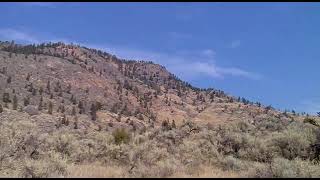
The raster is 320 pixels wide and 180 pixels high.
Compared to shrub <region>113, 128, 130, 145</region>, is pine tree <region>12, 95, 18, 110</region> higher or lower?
higher

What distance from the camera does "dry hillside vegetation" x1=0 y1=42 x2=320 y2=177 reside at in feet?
58.3

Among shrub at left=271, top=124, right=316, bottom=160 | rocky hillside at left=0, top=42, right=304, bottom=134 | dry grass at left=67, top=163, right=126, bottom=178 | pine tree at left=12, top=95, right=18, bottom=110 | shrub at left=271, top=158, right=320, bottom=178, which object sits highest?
rocky hillside at left=0, top=42, right=304, bottom=134

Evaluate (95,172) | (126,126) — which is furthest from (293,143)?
(126,126)

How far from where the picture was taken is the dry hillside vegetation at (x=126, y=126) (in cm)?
1778

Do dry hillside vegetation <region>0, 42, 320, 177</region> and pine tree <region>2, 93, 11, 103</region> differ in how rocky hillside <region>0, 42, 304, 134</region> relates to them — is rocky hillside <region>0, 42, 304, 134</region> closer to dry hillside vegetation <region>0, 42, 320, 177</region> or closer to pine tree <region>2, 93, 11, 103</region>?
pine tree <region>2, 93, 11, 103</region>

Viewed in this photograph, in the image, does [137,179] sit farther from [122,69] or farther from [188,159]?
[122,69]

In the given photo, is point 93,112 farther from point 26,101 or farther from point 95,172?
point 95,172

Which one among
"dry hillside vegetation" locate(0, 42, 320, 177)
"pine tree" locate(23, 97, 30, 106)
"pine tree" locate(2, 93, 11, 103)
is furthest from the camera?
"pine tree" locate(23, 97, 30, 106)

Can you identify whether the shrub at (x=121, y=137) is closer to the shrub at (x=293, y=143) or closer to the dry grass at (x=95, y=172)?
the shrub at (x=293, y=143)

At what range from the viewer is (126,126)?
70938 mm

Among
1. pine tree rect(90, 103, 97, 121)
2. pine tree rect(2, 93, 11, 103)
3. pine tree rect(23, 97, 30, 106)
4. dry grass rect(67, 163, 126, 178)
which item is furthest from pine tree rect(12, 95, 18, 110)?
dry grass rect(67, 163, 126, 178)

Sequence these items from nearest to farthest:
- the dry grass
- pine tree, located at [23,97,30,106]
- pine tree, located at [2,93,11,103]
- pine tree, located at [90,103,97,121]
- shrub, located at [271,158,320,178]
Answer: shrub, located at [271,158,320,178] → the dry grass → pine tree, located at [2,93,11,103] → pine tree, located at [23,97,30,106] → pine tree, located at [90,103,97,121]

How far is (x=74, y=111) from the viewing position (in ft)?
240

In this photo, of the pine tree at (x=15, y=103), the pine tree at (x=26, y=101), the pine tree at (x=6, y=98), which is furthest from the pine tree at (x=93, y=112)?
the pine tree at (x=6, y=98)
